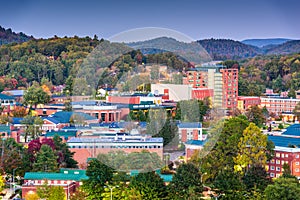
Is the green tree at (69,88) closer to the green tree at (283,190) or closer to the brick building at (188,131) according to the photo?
the brick building at (188,131)

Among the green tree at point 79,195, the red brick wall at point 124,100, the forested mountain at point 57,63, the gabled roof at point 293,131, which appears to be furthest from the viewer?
the forested mountain at point 57,63

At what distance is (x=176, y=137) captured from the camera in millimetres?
7484

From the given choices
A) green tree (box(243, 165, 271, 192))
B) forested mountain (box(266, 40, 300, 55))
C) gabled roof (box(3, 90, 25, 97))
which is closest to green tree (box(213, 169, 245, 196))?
green tree (box(243, 165, 271, 192))

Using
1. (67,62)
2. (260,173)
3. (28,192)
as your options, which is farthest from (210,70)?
(67,62)

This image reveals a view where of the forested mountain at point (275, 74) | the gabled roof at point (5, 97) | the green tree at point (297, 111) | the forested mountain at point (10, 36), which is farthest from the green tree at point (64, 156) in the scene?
the forested mountain at point (10, 36)

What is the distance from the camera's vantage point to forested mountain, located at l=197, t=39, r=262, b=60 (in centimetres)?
2623

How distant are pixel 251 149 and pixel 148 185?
6.39ft

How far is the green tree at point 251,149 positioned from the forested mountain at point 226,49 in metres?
15.3

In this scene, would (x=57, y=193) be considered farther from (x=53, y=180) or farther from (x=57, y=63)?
(x=57, y=63)

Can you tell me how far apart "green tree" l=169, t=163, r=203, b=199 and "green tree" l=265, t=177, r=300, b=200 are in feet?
2.69

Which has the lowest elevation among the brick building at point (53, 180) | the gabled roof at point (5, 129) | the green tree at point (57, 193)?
the green tree at point (57, 193)

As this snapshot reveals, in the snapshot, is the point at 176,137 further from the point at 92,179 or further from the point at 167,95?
the point at 167,95

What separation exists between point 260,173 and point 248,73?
636 inches

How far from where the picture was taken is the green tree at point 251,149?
334 inches
